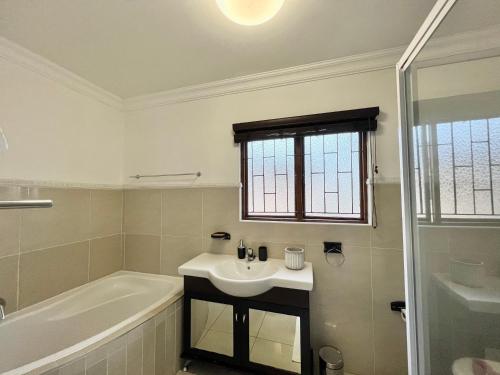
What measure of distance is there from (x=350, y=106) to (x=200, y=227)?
162 centimetres

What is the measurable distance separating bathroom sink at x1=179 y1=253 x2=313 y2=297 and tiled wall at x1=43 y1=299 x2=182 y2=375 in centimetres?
37

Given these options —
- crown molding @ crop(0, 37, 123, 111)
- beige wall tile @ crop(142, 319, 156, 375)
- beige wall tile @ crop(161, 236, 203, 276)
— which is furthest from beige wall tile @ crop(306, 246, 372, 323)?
crown molding @ crop(0, 37, 123, 111)

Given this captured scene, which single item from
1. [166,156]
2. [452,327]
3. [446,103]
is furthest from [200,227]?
[446,103]

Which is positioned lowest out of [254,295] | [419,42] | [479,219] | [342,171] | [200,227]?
[254,295]

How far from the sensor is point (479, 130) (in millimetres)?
827

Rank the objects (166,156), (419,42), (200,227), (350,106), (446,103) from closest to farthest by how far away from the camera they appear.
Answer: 1. (419,42)
2. (446,103)
3. (350,106)
4. (200,227)
5. (166,156)

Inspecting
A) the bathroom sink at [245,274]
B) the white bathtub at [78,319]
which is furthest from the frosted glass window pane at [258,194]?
the white bathtub at [78,319]

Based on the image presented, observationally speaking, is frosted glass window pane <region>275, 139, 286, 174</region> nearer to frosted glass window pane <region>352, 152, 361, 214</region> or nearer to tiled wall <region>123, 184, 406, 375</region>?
tiled wall <region>123, 184, 406, 375</region>

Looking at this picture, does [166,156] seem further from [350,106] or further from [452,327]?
[452,327]

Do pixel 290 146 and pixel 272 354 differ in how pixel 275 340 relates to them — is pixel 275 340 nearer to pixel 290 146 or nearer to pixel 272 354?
pixel 272 354

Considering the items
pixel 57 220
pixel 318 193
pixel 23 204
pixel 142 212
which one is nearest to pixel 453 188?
pixel 318 193

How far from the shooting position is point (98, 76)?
1772 mm

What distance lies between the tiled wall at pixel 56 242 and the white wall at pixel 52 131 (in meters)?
0.14

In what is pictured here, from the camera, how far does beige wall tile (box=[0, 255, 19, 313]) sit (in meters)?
1.33
